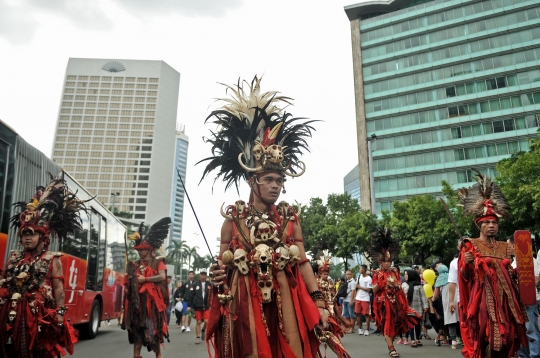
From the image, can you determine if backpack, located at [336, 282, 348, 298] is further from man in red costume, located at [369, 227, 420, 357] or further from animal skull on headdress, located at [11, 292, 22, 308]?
animal skull on headdress, located at [11, 292, 22, 308]

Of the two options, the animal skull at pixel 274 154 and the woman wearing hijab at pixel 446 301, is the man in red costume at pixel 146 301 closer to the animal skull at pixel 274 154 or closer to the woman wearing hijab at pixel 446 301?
the animal skull at pixel 274 154

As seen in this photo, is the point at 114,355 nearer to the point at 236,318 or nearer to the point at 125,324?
the point at 125,324

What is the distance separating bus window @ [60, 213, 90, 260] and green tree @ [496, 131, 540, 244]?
2042 cm

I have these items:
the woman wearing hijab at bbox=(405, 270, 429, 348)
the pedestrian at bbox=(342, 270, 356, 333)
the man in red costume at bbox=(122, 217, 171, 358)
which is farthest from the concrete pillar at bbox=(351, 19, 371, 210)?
the man in red costume at bbox=(122, 217, 171, 358)

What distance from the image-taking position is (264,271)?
3.74 metres

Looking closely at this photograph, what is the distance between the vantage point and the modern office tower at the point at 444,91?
178 feet

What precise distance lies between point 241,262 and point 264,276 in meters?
0.24

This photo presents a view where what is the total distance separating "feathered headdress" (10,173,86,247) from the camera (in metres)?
5.54

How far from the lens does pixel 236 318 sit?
3.62 meters

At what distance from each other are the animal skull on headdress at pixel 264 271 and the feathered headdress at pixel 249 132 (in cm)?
108

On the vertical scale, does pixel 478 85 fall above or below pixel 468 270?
above

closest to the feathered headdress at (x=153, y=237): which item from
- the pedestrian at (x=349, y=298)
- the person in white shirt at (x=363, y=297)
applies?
the person in white shirt at (x=363, y=297)

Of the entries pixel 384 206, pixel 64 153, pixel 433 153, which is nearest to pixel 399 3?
pixel 433 153

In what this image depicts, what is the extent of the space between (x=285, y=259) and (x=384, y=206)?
186ft
